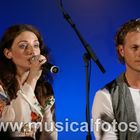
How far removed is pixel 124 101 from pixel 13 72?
67 centimetres

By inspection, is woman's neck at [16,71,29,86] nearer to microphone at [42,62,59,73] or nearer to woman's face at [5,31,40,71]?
woman's face at [5,31,40,71]

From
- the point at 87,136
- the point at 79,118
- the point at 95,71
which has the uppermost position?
the point at 95,71

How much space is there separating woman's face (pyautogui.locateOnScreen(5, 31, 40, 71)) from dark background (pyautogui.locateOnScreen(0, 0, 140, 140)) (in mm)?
102

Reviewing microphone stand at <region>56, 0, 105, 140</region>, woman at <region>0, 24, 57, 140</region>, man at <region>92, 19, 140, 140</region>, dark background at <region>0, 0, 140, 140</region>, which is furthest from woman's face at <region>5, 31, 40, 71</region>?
man at <region>92, 19, 140, 140</region>

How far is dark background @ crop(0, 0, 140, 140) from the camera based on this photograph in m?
1.81

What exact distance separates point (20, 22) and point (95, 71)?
1.78 ft

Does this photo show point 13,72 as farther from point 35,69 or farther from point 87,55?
point 87,55

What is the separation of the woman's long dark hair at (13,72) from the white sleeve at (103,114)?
0.98ft

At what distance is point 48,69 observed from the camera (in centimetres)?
170

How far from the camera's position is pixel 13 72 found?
5.87 feet

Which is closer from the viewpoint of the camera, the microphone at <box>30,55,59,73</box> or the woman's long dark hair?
the microphone at <box>30,55,59,73</box>

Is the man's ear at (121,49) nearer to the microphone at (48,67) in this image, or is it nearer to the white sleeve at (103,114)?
the white sleeve at (103,114)

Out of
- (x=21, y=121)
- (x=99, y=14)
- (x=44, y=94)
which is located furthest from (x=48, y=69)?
(x=99, y=14)

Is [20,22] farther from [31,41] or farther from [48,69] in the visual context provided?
[48,69]
